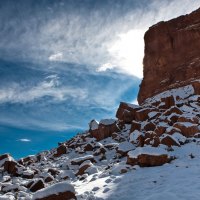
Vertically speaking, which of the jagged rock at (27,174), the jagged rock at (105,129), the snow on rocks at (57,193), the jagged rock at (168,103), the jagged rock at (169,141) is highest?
the jagged rock at (168,103)

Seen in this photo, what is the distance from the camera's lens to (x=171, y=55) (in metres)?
62.4

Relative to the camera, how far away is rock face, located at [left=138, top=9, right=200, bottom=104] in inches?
2259

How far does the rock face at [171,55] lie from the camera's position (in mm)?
57375

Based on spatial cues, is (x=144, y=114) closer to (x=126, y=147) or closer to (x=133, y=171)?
(x=126, y=147)

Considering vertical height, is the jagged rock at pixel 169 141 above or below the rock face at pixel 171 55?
below

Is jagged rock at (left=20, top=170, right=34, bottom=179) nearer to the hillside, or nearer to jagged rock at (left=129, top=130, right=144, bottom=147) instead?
the hillside

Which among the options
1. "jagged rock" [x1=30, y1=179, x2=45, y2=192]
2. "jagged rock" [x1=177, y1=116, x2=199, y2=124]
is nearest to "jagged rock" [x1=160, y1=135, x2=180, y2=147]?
"jagged rock" [x1=177, y1=116, x2=199, y2=124]

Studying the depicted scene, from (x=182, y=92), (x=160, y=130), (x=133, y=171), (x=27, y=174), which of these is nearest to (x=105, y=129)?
(x=160, y=130)

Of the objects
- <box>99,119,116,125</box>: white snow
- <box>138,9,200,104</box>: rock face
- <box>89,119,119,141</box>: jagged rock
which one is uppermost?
<box>138,9,200,104</box>: rock face

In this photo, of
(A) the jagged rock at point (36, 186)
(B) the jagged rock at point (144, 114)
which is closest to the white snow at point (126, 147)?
(A) the jagged rock at point (36, 186)

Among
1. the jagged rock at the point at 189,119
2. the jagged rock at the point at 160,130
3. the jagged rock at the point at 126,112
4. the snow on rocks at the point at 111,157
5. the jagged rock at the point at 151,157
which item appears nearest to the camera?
the snow on rocks at the point at 111,157

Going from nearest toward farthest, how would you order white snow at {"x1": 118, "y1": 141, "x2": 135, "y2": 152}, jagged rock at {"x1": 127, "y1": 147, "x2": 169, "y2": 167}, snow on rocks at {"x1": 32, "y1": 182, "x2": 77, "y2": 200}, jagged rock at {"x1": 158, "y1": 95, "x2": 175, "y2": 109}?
snow on rocks at {"x1": 32, "y1": 182, "x2": 77, "y2": 200}
jagged rock at {"x1": 127, "y1": 147, "x2": 169, "y2": 167}
white snow at {"x1": 118, "y1": 141, "x2": 135, "y2": 152}
jagged rock at {"x1": 158, "y1": 95, "x2": 175, "y2": 109}

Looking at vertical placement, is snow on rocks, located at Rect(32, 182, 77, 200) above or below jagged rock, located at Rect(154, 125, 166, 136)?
below

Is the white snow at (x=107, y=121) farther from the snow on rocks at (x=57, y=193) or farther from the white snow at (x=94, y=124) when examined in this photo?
the snow on rocks at (x=57, y=193)
